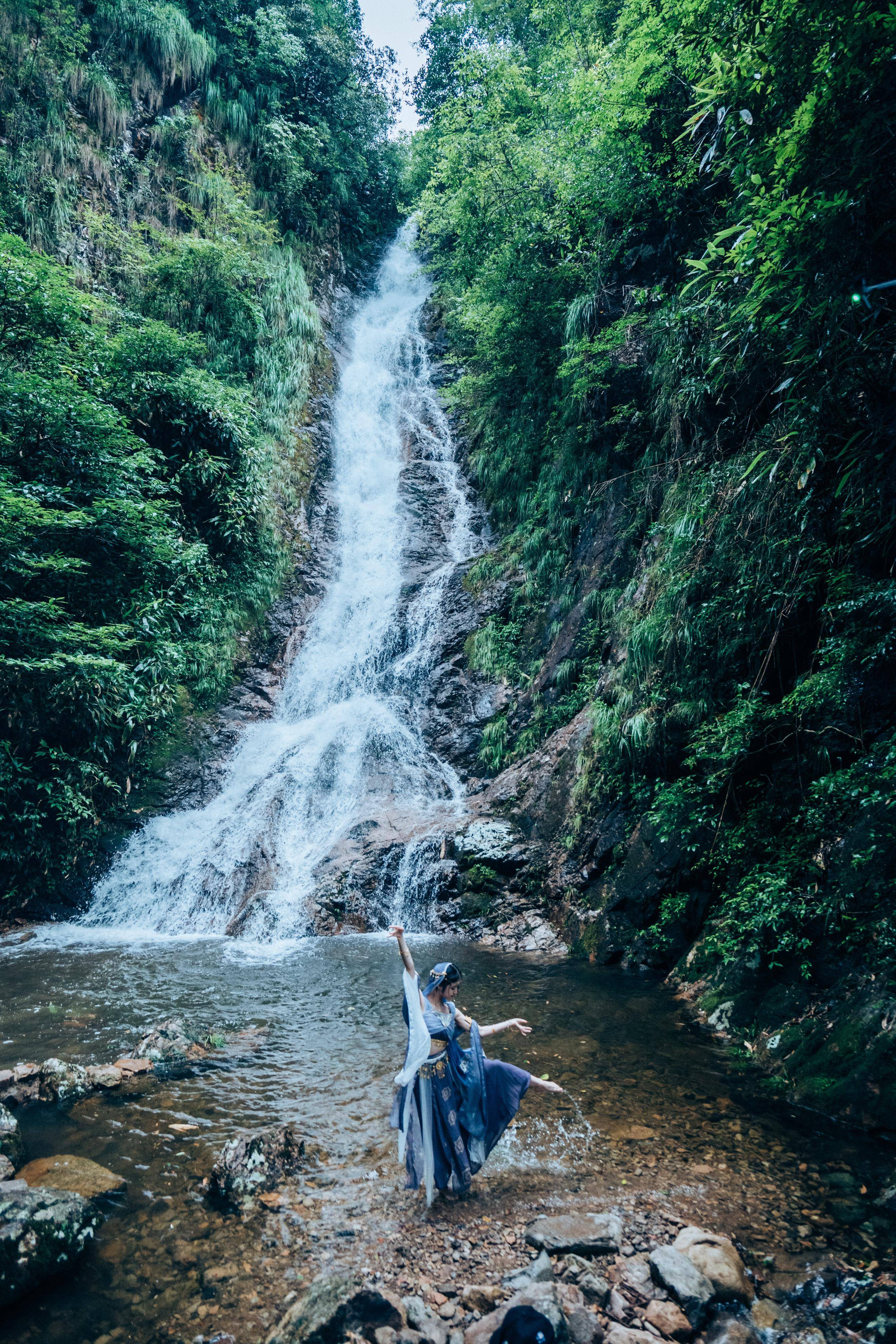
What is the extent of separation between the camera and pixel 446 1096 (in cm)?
324

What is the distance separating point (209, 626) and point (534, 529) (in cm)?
720

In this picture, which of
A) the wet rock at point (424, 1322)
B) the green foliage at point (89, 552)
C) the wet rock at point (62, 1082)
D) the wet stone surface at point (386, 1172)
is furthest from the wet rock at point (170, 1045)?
the green foliage at point (89, 552)

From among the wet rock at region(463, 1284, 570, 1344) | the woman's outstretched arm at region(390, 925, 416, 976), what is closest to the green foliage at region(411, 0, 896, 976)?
the wet rock at region(463, 1284, 570, 1344)

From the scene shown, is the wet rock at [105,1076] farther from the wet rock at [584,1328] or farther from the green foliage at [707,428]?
the green foliage at [707,428]

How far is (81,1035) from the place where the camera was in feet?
17.3

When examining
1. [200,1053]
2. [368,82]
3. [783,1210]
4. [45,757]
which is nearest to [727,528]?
[783,1210]

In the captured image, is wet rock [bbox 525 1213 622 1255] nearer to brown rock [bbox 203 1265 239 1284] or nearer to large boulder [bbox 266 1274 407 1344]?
large boulder [bbox 266 1274 407 1344]

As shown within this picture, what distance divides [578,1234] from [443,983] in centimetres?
125

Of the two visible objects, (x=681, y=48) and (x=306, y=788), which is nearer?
(x=681, y=48)

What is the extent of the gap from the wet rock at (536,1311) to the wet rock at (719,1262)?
2.17ft

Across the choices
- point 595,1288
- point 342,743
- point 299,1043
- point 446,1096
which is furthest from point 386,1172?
point 342,743

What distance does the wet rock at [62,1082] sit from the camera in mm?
4172

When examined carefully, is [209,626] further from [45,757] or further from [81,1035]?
[81,1035]

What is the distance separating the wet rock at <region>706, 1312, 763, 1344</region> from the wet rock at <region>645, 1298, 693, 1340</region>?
8 centimetres
